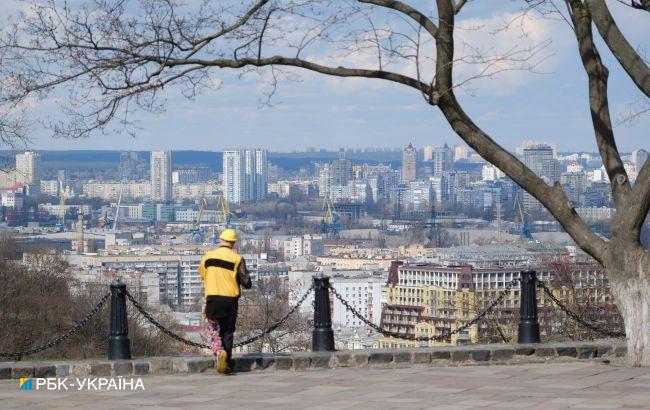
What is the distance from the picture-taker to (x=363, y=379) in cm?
1098

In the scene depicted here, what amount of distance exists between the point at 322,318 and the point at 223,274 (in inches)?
59.0

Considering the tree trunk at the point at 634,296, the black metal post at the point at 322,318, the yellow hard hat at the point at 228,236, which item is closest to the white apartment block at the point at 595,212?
the black metal post at the point at 322,318

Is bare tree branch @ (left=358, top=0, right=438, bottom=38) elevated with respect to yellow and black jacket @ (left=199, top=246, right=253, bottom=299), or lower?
elevated

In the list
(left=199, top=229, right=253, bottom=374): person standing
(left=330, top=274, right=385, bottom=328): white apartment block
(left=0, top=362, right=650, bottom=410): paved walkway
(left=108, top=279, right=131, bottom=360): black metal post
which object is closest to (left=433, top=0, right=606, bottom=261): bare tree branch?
(left=0, top=362, right=650, bottom=410): paved walkway

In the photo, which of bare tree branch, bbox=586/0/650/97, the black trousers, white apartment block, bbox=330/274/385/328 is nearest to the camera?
the black trousers

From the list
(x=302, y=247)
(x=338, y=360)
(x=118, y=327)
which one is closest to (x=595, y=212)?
(x=302, y=247)

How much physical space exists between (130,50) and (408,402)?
480 centimetres

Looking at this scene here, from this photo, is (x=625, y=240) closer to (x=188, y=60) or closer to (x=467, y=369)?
(x=467, y=369)

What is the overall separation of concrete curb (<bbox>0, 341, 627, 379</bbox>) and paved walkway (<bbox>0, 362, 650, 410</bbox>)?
18cm

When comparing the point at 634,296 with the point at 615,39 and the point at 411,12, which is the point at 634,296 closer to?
the point at 615,39

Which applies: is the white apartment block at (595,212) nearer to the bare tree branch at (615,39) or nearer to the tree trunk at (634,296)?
the bare tree branch at (615,39)

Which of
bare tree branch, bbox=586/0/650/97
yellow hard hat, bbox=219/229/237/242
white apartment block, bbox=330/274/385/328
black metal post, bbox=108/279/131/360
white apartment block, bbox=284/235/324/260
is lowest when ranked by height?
white apartment block, bbox=330/274/385/328

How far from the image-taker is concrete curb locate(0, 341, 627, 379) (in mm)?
11242

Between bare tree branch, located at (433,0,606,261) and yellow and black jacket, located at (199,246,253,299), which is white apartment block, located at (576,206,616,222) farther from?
yellow and black jacket, located at (199,246,253,299)
